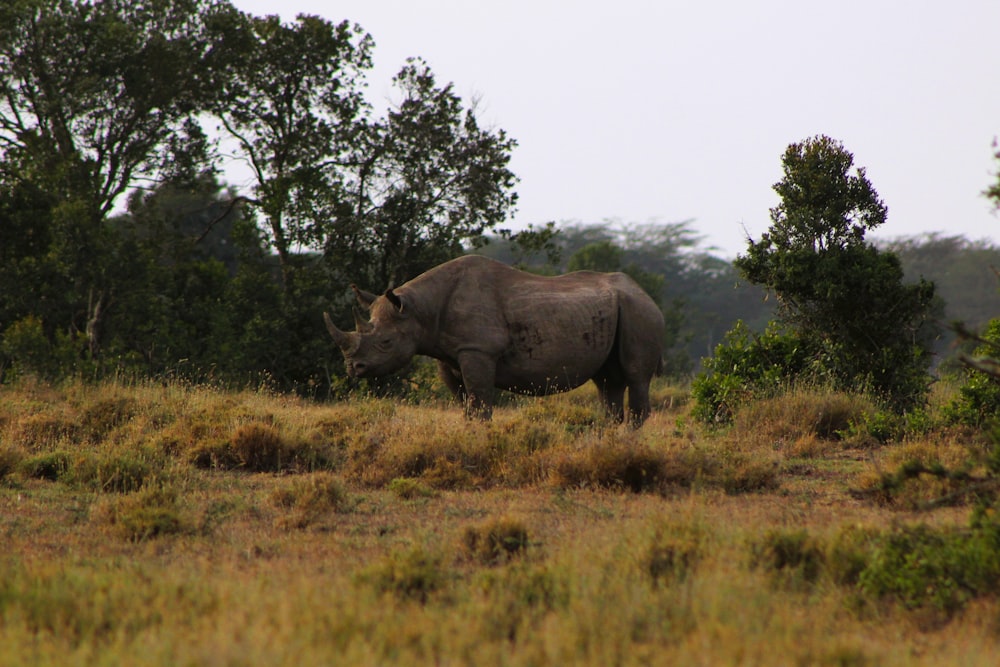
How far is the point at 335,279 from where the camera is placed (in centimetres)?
2033

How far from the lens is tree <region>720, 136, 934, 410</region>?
42.6ft

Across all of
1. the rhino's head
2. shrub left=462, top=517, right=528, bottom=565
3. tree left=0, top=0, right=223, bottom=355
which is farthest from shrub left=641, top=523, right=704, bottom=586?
tree left=0, top=0, right=223, bottom=355

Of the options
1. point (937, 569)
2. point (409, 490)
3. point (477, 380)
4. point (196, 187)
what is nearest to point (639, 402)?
point (477, 380)

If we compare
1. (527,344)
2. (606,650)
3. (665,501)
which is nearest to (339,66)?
(527,344)

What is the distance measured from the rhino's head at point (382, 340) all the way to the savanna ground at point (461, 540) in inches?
28.0

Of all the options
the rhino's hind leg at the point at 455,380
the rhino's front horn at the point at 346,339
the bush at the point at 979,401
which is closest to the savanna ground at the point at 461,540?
the bush at the point at 979,401

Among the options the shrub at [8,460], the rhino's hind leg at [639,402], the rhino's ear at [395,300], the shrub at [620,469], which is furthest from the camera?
the rhino's hind leg at [639,402]

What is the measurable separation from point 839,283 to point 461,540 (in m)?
7.75

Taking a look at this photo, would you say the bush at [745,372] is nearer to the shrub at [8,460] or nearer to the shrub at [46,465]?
the shrub at [46,465]

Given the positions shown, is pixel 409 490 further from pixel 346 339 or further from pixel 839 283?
pixel 839 283

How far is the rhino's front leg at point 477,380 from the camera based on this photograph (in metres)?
11.6

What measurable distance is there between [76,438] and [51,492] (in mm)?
2391

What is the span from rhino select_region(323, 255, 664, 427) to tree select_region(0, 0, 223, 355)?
11.3 m

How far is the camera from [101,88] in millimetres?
23609
